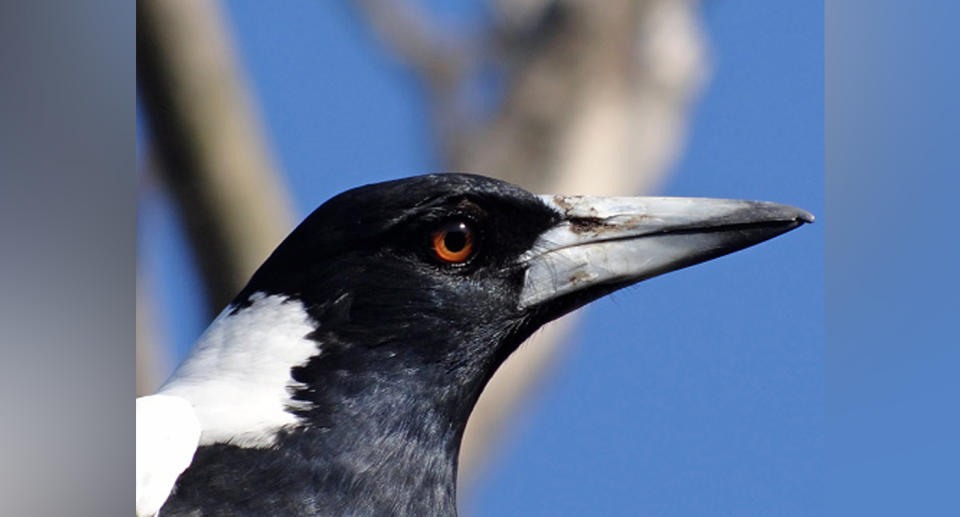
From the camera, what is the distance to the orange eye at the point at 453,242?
142 cm

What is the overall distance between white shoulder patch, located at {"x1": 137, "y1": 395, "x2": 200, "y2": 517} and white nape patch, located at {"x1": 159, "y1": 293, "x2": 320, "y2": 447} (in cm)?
2

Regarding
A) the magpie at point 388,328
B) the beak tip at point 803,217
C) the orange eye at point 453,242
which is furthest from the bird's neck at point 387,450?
the beak tip at point 803,217

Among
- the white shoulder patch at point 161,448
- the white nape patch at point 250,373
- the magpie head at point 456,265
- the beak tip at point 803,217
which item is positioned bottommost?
the white shoulder patch at point 161,448

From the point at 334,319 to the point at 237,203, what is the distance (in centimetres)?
36

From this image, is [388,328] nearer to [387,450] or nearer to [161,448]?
[387,450]

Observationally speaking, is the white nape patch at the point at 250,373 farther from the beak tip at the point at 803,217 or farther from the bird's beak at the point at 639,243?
the beak tip at the point at 803,217

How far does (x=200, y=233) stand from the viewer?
1.63 meters

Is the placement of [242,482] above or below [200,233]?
below

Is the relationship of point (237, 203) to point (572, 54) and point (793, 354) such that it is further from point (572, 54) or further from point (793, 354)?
point (793, 354)

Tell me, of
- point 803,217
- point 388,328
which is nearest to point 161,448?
point 388,328

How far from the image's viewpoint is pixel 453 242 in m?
1.43

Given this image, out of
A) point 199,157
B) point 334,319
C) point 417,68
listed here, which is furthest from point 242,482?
point 417,68

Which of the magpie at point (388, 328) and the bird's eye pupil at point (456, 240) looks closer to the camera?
the magpie at point (388, 328)

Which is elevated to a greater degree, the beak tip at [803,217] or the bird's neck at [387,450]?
the beak tip at [803,217]
